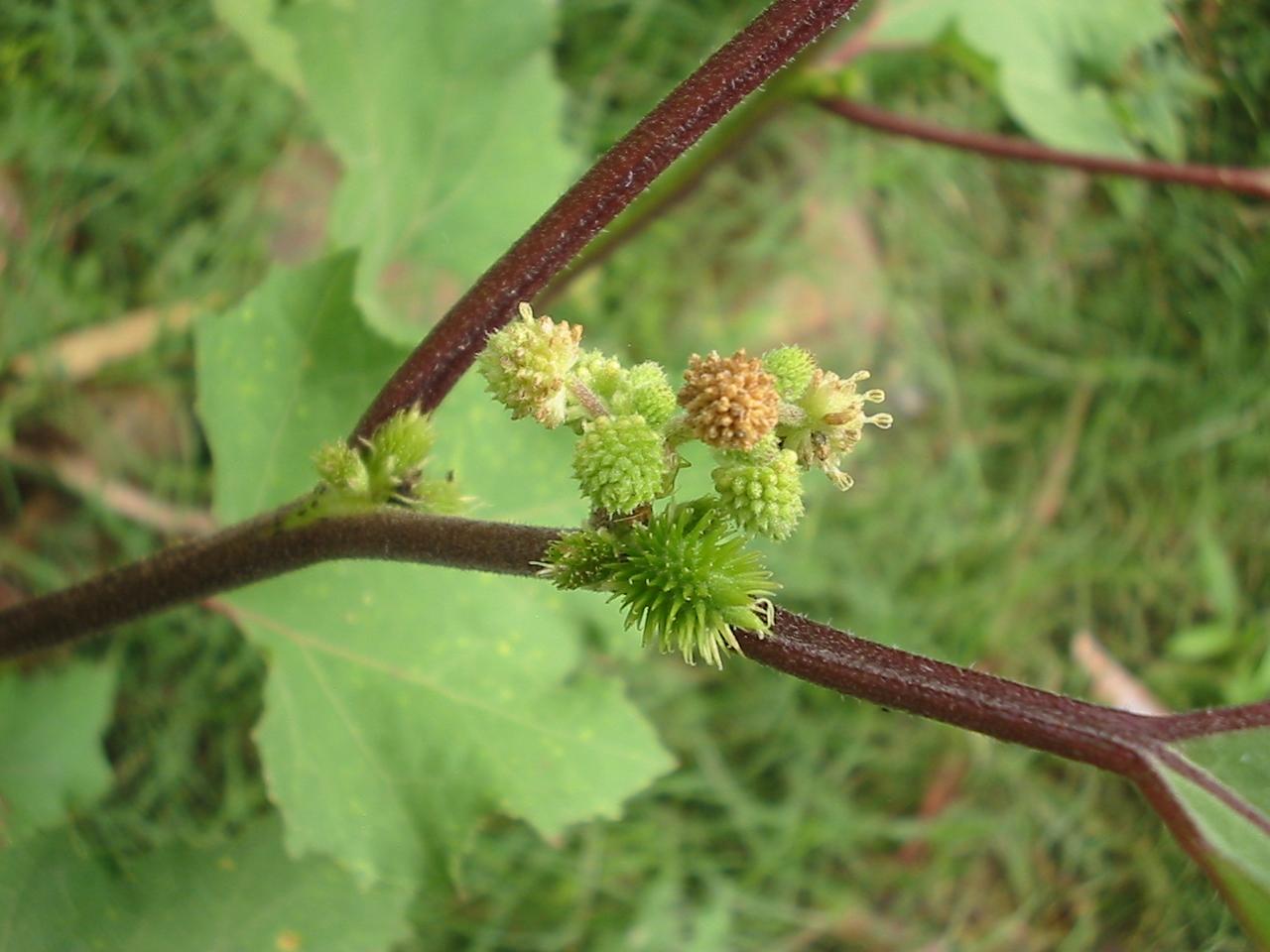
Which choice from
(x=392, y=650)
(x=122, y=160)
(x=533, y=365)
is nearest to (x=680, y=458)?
(x=533, y=365)

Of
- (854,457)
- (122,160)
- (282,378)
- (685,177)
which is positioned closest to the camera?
(282,378)

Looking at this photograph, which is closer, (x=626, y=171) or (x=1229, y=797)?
(x=1229, y=797)

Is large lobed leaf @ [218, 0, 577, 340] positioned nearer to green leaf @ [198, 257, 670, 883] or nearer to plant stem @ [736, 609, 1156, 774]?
green leaf @ [198, 257, 670, 883]

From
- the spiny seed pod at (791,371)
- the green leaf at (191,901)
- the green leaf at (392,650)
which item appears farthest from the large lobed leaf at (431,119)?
the spiny seed pod at (791,371)

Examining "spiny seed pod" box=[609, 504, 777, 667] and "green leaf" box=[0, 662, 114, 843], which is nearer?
"spiny seed pod" box=[609, 504, 777, 667]

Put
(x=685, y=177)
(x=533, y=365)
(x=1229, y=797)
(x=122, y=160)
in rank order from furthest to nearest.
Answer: (x=122, y=160)
(x=685, y=177)
(x=533, y=365)
(x=1229, y=797)

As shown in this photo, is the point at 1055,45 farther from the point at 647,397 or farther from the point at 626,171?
the point at 647,397

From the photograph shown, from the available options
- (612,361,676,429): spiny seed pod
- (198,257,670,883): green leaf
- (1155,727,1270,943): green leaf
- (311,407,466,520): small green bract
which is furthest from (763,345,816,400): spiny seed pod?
(198,257,670,883): green leaf

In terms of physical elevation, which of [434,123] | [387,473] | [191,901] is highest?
[434,123]
